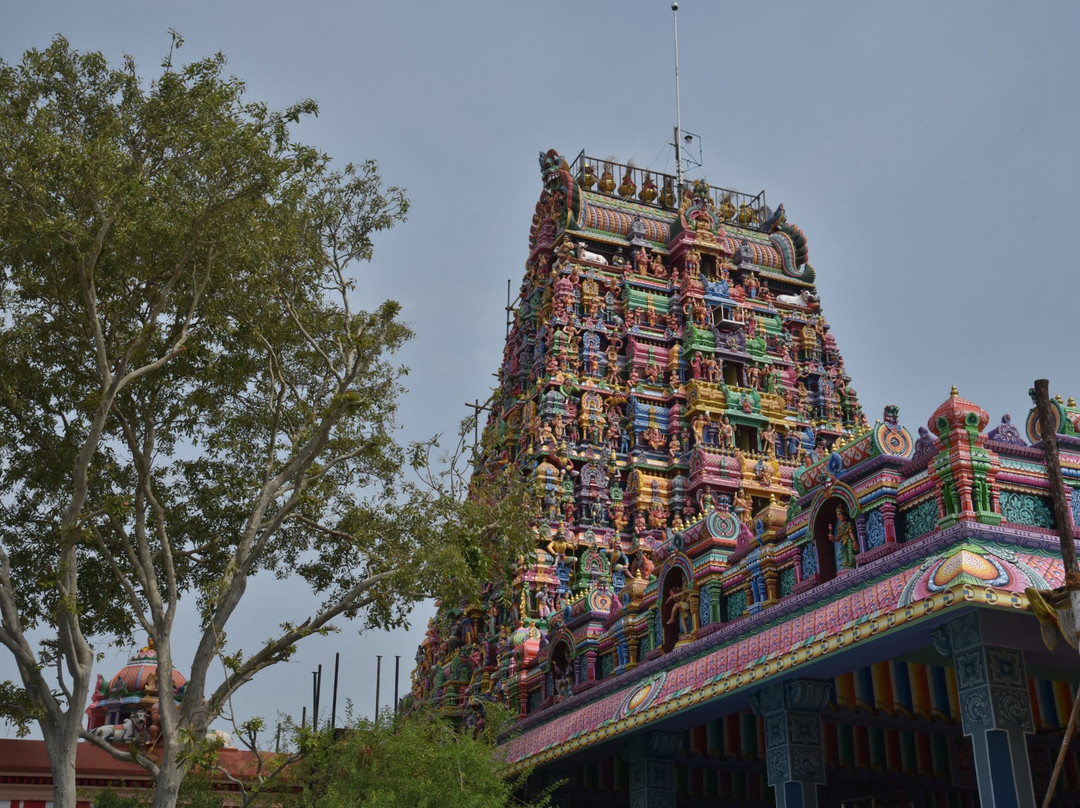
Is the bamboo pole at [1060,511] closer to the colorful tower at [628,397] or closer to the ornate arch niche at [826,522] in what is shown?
the ornate arch niche at [826,522]

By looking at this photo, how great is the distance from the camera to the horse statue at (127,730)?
946 inches

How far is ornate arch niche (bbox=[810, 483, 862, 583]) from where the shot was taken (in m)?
16.3

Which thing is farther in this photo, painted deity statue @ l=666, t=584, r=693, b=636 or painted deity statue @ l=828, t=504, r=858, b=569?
painted deity statue @ l=666, t=584, r=693, b=636

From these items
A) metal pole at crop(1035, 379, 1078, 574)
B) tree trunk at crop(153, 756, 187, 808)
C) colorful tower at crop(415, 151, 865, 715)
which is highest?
colorful tower at crop(415, 151, 865, 715)

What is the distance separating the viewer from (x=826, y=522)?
16875 mm

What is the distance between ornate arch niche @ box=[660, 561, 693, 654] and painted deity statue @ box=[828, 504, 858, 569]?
426cm

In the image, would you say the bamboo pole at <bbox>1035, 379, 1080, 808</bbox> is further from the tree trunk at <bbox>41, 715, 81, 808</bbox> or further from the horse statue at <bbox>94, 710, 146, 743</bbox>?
the horse statue at <bbox>94, 710, 146, 743</bbox>

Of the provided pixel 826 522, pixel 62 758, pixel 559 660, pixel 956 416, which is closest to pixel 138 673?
Result: pixel 559 660

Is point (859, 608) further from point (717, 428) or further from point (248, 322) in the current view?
point (717, 428)

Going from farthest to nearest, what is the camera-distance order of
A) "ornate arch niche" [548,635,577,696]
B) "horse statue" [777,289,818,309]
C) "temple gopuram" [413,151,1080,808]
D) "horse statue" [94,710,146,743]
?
"horse statue" [777,289,818,309]
"ornate arch niche" [548,635,577,696]
"horse statue" [94,710,146,743]
"temple gopuram" [413,151,1080,808]

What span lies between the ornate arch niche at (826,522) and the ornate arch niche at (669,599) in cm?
377

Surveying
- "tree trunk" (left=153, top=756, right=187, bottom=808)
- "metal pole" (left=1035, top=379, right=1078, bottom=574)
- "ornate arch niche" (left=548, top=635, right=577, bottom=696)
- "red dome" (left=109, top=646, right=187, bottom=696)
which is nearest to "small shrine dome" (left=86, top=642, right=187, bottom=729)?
"red dome" (left=109, top=646, right=187, bottom=696)

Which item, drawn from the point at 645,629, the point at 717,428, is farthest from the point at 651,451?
the point at 645,629

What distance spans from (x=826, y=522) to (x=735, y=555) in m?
2.53
